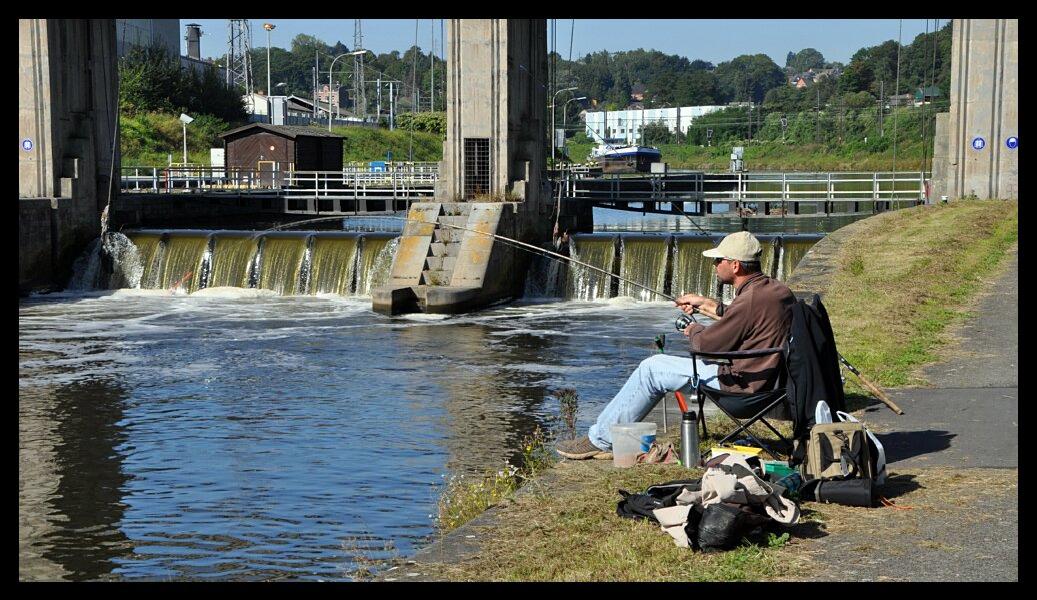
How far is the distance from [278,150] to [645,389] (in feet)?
164

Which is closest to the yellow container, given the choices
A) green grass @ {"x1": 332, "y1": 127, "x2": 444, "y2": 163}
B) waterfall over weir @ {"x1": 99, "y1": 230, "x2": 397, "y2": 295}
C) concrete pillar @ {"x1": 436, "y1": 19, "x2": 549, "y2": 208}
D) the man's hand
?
the man's hand

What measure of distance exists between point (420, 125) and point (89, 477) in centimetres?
8935

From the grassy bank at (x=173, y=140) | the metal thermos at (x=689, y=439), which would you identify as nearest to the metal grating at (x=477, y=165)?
the metal thermos at (x=689, y=439)

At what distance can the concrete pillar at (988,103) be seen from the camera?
32.6 metres

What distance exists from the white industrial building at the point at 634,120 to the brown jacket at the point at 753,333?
14356 cm

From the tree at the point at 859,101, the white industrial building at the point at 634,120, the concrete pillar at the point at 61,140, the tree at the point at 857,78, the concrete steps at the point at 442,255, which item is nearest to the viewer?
the concrete steps at the point at 442,255

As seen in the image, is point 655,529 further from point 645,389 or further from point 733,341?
point 645,389

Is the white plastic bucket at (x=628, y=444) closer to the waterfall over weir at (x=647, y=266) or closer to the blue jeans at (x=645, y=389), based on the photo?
the blue jeans at (x=645, y=389)

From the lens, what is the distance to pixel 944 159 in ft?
116

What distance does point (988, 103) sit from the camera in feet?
107


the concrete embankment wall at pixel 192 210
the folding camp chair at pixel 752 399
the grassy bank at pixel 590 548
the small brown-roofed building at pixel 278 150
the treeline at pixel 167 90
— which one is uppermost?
the treeline at pixel 167 90
